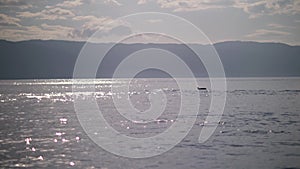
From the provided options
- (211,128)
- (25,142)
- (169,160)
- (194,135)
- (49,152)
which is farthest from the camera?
(211,128)

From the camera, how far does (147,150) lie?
49.9 metres

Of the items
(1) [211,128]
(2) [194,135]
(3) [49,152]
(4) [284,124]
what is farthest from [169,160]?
(4) [284,124]

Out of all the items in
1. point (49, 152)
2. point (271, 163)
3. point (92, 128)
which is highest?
point (92, 128)

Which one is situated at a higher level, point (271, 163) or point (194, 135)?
point (194, 135)

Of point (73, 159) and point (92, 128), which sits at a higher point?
point (92, 128)

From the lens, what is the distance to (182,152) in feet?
159

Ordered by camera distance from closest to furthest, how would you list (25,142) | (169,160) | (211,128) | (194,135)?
(169,160)
(25,142)
(194,135)
(211,128)

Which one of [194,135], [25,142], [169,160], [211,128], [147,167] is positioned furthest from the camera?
[211,128]

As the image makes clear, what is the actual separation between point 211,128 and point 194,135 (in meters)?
8.25

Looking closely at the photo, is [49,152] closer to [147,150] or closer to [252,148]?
[147,150]

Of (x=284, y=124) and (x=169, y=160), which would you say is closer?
(x=169, y=160)

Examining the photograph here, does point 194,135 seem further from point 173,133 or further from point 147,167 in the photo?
point 147,167

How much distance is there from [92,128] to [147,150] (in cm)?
2317

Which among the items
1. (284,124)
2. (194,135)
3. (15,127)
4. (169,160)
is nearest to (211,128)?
(194,135)
